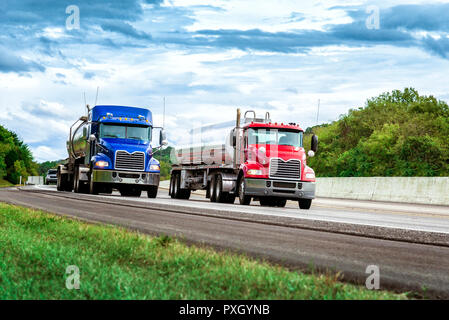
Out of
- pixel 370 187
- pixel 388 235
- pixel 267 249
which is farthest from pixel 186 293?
pixel 370 187

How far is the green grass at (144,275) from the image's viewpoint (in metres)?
5.44

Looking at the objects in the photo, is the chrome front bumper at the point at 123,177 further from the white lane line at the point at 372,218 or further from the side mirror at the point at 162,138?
the white lane line at the point at 372,218

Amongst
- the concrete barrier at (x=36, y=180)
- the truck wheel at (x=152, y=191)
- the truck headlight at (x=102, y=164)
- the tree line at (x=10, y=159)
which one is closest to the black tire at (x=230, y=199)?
the truck wheel at (x=152, y=191)

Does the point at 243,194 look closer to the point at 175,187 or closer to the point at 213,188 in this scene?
the point at 213,188

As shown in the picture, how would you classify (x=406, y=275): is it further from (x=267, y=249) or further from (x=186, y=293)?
(x=186, y=293)

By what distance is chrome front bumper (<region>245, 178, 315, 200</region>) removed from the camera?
80.6 feet

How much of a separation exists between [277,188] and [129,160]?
846 centimetres

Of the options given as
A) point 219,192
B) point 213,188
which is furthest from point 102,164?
point 219,192

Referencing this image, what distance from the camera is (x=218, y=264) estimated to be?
23.1 ft

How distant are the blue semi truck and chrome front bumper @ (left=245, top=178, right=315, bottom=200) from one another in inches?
294

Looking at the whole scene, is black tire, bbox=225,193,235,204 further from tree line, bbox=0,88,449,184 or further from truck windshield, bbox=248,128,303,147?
tree line, bbox=0,88,449,184

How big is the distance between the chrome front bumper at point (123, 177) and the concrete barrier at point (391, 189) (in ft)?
40.8

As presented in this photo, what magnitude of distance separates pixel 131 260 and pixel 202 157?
75.0ft
